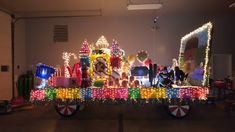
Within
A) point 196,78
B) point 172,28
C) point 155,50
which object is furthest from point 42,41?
point 196,78

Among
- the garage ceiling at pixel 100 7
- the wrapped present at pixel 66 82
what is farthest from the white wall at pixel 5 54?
the wrapped present at pixel 66 82

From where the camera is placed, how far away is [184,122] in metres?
5.27

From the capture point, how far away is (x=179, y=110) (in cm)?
547

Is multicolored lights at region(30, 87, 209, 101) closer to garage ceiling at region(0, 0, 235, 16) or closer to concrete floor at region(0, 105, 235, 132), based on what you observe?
concrete floor at region(0, 105, 235, 132)

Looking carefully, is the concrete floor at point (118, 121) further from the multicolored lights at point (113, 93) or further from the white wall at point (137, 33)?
the white wall at point (137, 33)

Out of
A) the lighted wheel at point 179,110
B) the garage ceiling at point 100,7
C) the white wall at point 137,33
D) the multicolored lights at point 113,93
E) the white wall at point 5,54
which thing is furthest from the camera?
the white wall at point 137,33

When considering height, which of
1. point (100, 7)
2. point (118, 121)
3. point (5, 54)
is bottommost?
point (118, 121)

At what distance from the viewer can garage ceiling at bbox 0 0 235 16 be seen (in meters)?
6.92

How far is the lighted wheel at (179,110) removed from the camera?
214 inches

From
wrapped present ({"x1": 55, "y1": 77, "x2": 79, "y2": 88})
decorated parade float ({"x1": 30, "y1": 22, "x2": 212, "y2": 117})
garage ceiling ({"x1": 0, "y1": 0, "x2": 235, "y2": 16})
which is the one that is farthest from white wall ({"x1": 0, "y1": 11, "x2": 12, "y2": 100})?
wrapped present ({"x1": 55, "y1": 77, "x2": 79, "y2": 88})

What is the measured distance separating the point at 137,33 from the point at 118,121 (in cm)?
421

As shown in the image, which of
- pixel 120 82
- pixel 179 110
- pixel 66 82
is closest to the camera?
pixel 66 82

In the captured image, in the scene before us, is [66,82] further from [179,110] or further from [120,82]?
[179,110]

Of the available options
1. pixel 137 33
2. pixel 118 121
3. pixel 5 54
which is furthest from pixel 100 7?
pixel 118 121
